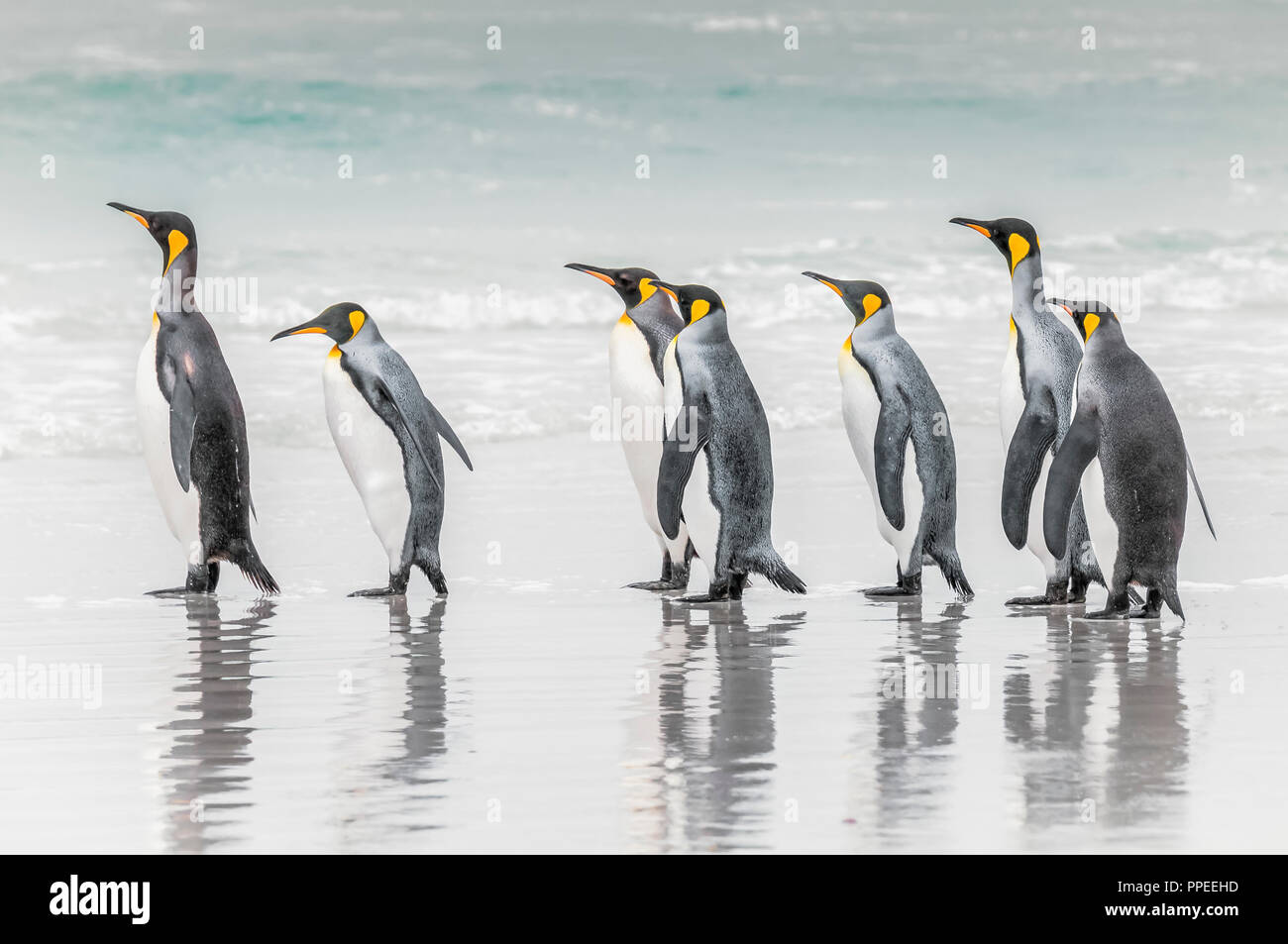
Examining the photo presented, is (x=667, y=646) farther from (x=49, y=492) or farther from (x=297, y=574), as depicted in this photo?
(x=49, y=492)

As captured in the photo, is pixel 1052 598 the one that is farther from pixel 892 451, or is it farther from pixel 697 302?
pixel 697 302

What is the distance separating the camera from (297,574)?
28.1 feet

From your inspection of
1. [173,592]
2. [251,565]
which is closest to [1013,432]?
[251,565]

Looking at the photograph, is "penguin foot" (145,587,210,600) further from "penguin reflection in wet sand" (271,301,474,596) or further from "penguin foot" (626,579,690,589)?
"penguin foot" (626,579,690,589)

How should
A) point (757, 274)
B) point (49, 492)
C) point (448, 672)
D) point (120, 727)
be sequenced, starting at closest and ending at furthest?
point (120, 727) → point (448, 672) → point (49, 492) → point (757, 274)

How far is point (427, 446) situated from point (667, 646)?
210cm

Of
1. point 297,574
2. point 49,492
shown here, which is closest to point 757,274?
point 49,492

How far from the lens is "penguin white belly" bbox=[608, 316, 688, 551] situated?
330 inches

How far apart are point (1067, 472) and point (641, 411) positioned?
2.28m

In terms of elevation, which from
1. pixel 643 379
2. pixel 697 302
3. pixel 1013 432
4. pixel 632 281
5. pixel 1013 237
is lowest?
pixel 1013 432

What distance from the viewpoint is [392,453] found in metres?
7.84

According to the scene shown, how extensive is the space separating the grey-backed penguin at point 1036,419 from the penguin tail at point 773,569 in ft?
2.80

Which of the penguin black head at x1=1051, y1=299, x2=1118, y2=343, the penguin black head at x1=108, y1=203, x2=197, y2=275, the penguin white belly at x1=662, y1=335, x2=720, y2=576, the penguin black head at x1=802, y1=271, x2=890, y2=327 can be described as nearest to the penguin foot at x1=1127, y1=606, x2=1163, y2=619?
the penguin black head at x1=1051, y1=299, x2=1118, y2=343

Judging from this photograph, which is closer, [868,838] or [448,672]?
[868,838]
